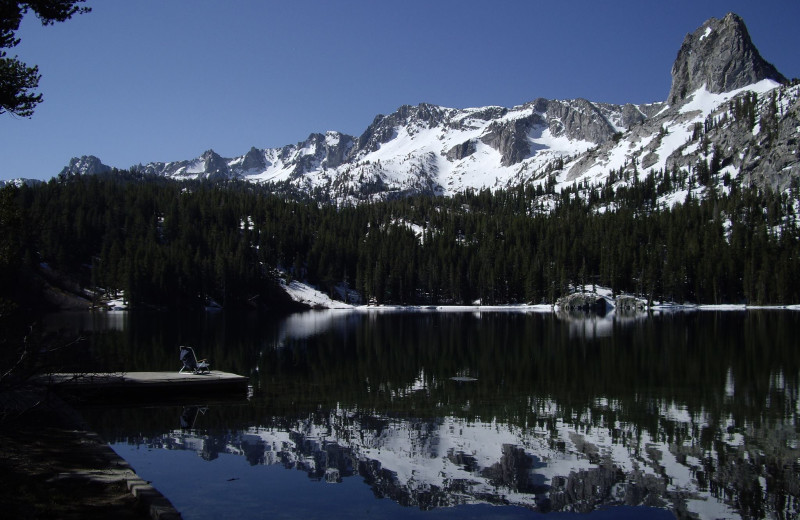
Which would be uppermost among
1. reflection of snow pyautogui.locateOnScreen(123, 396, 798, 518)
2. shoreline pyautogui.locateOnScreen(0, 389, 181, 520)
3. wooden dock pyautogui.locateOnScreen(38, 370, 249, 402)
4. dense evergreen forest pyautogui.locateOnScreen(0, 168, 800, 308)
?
dense evergreen forest pyautogui.locateOnScreen(0, 168, 800, 308)

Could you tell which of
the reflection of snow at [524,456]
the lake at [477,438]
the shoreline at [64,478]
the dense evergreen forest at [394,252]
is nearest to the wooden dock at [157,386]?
the lake at [477,438]

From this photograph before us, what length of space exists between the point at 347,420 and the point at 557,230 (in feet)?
530

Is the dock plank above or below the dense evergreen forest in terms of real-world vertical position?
below

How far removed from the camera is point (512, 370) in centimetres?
4038

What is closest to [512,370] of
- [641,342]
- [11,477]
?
[641,342]

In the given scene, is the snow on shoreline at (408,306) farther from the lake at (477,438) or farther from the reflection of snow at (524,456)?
the reflection of snow at (524,456)

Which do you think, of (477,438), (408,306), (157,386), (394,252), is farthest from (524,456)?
→ (394,252)

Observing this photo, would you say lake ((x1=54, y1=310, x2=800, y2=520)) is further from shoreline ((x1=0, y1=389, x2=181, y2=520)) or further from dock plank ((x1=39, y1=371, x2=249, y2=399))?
shoreline ((x1=0, y1=389, x2=181, y2=520))

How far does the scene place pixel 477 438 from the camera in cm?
2295

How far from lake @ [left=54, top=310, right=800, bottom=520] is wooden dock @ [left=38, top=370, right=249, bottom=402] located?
33.1 inches

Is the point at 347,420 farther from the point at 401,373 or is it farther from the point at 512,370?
the point at 512,370

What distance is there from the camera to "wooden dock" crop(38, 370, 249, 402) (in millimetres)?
28967

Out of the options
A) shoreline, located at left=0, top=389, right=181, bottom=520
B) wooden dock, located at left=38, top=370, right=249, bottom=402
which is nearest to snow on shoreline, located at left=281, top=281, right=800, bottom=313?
wooden dock, located at left=38, top=370, right=249, bottom=402

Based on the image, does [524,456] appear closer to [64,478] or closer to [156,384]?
[64,478]
